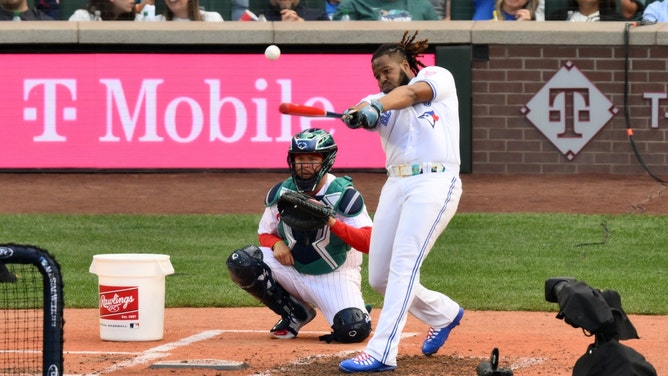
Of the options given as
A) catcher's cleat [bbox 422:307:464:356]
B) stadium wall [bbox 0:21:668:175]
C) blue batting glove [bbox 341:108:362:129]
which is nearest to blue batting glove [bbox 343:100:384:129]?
blue batting glove [bbox 341:108:362:129]

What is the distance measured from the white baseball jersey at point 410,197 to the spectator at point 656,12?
31.7 ft

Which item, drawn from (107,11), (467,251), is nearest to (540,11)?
(467,251)

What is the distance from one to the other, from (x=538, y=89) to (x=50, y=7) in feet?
19.8

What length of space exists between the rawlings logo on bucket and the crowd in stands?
27.9 feet

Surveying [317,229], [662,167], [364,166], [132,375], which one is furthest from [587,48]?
[132,375]

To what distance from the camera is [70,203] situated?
47.6 ft

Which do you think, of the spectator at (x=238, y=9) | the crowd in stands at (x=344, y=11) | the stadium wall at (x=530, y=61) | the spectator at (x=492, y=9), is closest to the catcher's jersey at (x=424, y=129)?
the stadium wall at (x=530, y=61)

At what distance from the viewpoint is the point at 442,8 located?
1652 cm

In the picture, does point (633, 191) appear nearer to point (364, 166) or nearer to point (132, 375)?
point (364, 166)

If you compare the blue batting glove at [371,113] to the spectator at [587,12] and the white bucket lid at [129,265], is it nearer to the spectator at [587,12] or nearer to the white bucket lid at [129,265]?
the white bucket lid at [129,265]

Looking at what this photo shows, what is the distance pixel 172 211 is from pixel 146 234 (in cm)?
129

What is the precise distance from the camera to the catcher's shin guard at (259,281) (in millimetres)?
7836

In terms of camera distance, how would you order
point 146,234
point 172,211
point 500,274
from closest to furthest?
point 500,274 → point 146,234 → point 172,211

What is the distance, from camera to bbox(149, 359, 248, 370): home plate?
6.91 meters
